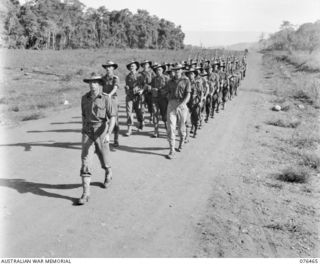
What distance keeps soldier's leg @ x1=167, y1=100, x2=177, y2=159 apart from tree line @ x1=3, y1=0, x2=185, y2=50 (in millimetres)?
52623

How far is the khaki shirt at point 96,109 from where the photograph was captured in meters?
6.43

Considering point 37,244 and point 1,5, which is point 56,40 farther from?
point 37,244

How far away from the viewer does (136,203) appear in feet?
21.7

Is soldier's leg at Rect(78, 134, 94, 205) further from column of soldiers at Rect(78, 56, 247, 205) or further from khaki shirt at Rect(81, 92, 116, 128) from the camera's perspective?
khaki shirt at Rect(81, 92, 116, 128)

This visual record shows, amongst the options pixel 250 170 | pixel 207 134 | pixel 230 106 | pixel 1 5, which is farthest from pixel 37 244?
pixel 1 5

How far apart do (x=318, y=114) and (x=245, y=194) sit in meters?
11.2

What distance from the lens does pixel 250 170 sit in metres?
8.73

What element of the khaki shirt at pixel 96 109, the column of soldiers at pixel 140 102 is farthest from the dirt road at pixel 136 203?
the khaki shirt at pixel 96 109

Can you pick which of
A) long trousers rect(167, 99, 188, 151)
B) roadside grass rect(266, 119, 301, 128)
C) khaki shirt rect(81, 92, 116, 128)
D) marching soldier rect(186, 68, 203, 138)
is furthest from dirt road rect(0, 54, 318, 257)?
roadside grass rect(266, 119, 301, 128)

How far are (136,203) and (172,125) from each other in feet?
9.91

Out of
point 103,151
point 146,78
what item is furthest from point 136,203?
point 146,78

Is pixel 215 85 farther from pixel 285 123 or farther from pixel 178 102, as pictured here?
pixel 178 102

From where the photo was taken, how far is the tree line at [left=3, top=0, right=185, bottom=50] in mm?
60031

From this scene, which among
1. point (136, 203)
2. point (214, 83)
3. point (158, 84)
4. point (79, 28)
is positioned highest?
point (79, 28)
